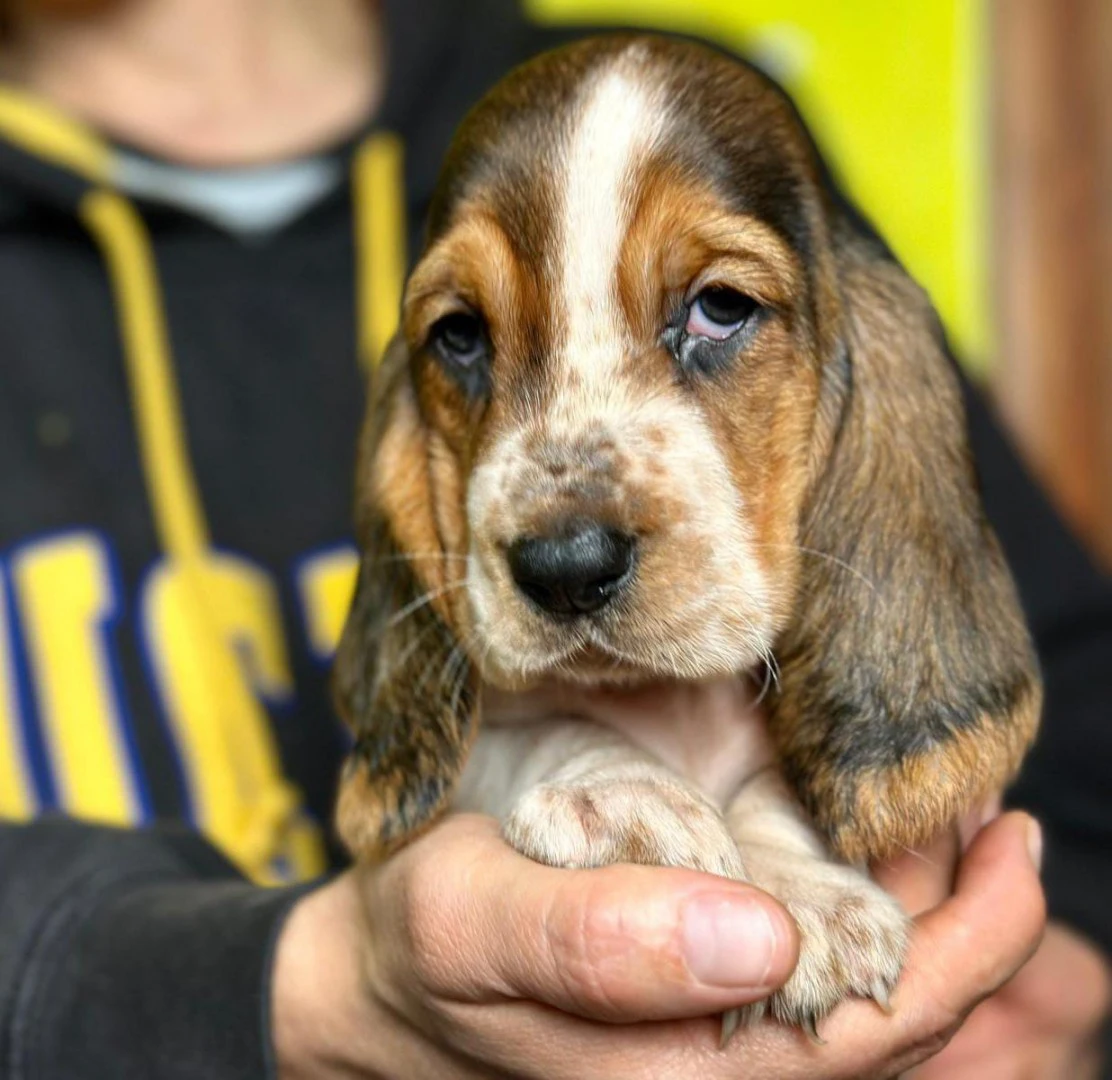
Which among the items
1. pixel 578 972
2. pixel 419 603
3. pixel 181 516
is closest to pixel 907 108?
pixel 181 516

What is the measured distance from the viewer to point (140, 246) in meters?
3.32

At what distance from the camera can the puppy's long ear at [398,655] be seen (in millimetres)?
2051

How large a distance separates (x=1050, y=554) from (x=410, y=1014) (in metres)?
2.36

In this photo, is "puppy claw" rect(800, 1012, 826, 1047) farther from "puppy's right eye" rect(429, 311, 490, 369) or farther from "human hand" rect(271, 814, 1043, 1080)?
"puppy's right eye" rect(429, 311, 490, 369)

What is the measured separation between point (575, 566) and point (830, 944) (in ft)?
1.96

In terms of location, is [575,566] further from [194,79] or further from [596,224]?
[194,79]

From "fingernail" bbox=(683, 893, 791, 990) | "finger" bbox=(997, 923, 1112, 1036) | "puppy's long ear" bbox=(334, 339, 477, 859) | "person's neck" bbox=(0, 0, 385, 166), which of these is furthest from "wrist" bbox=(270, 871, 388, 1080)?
"person's neck" bbox=(0, 0, 385, 166)

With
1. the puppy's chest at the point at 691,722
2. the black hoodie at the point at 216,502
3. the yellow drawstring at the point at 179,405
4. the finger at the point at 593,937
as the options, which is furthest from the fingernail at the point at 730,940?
the yellow drawstring at the point at 179,405

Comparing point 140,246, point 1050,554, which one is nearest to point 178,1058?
point 140,246

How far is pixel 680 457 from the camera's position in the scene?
1.88 metres

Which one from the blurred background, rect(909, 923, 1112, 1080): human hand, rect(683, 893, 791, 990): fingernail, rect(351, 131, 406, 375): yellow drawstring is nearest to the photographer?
rect(683, 893, 791, 990): fingernail

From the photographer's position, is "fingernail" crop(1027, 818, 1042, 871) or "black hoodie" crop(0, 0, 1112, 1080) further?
"black hoodie" crop(0, 0, 1112, 1080)

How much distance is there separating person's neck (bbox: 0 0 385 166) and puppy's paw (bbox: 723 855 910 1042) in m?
2.58

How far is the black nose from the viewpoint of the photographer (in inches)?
68.3
